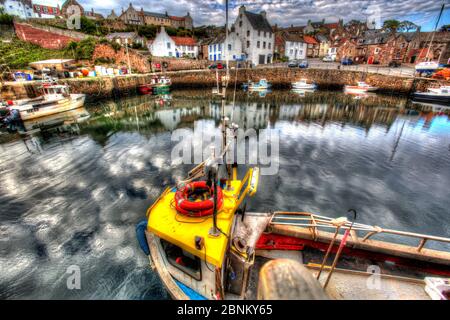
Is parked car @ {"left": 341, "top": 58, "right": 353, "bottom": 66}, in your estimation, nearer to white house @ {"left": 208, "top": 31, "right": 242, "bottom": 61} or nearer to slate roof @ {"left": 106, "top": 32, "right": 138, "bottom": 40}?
white house @ {"left": 208, "top": 31, "right": 242, "bottom": 61}

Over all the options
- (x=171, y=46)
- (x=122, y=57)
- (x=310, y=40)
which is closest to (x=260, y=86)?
(x=122, y=57)

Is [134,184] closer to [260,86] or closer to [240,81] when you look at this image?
[260,86]

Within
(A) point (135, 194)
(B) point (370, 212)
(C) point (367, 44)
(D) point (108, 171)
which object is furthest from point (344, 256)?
(C) point (367, 44)

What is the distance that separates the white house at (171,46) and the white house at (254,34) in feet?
62.5

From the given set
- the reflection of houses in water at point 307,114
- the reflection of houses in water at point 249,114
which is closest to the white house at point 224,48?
the reflection of houses in water at point 249,114

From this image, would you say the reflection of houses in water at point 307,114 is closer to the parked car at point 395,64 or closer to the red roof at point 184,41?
the parked car at point 395,64

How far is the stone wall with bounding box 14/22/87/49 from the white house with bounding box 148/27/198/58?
23.1m

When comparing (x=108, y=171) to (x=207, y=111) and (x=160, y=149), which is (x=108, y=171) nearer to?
(x=160, y=149)

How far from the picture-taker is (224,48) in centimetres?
6775

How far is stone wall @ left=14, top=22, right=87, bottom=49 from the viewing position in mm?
52125

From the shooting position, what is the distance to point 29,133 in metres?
23.8

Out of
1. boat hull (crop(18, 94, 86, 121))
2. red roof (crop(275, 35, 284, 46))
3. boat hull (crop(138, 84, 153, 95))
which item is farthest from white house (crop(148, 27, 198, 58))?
boat hull (crop(18, 94, 86, 121))

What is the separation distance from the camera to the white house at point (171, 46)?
230ft

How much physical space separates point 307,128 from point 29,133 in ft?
A: 105
